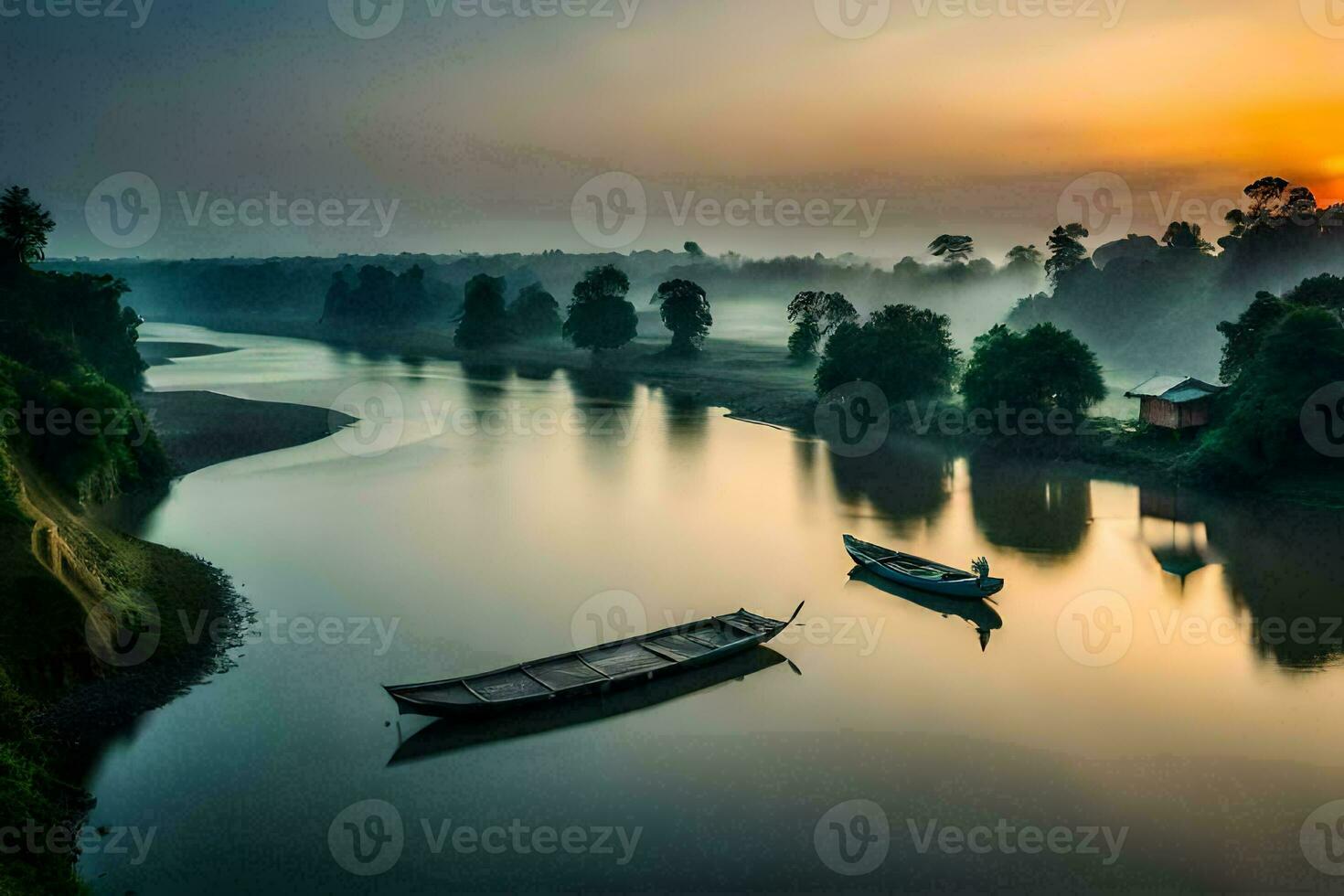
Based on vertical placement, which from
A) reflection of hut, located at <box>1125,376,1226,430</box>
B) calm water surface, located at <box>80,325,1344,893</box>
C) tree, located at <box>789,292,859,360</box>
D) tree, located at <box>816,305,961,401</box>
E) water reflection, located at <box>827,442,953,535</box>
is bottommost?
calm water surface, located at <box>80,325,1344,893</box>

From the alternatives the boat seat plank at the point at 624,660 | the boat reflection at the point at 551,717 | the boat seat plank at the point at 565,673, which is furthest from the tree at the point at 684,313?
the boat seat plank at the point at 565,673

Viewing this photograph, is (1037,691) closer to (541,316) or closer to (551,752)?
(551,752)

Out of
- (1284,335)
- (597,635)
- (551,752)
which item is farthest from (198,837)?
(1284,335)

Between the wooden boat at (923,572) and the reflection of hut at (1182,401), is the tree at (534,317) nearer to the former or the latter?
the reflection of hut at (1182,401)

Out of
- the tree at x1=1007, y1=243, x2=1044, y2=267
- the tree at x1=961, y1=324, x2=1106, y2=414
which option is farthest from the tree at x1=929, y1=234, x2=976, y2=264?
the tree at x1=961, y1=324, x2=1106, y2=414

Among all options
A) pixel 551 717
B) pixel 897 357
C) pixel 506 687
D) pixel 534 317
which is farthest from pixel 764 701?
pixel 534 317

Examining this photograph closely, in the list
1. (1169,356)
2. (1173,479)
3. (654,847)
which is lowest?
(654,847)

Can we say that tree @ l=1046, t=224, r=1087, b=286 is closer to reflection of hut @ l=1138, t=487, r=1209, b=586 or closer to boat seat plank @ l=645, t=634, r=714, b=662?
reflection of hut @ l=1138, t=487, r=1209, b=586
